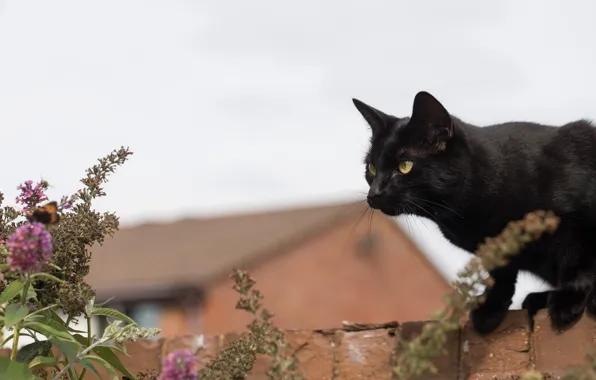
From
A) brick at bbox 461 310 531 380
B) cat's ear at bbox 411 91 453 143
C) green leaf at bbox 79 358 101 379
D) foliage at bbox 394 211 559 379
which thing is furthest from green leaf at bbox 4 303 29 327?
cat's ear at bbox 411 91 453 143

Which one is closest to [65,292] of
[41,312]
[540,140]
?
[41,312]

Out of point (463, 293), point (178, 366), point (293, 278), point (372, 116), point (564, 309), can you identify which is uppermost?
point (293, 278)

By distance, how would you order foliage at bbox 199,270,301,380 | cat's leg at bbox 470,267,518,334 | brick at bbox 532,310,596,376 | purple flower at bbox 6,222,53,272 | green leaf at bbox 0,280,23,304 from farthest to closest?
1. cat's leg at bbox 470,267,518,334
2. brick at bbox 532,310,596,376
3. green leaf at bbox 0,280,23,304
4. purple flower at bbox 6,222,53,272
5. foliage at bbox 199,270,301,380

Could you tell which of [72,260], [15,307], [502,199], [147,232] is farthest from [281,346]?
[147,232]

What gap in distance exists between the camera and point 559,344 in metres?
2.86

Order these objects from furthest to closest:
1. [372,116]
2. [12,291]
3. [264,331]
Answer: [372,116], [12,291], [264,331]

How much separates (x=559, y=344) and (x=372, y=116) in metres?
1.26

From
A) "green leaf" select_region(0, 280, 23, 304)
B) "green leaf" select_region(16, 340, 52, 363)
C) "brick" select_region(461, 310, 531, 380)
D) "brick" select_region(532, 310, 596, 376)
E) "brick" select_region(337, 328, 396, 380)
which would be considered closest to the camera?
"green leaf" select_region(0, 280, 23, 304)

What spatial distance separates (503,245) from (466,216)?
1.61 m

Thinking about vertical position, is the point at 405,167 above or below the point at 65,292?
above

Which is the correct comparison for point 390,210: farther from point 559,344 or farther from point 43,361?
point 43,361

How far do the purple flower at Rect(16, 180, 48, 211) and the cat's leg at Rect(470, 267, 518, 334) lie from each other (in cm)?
158

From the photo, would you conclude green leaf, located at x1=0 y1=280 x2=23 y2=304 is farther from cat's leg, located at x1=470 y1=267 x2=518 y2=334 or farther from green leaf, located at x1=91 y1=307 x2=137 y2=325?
cat's leg, located at x1=470 y1=267 x2=518 y2=334

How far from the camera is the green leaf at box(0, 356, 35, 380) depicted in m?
2.25
